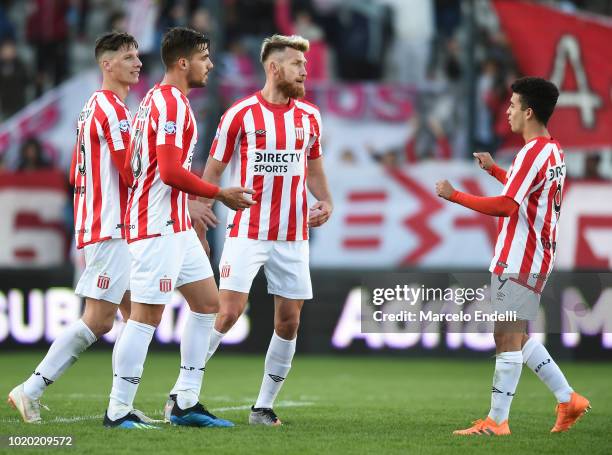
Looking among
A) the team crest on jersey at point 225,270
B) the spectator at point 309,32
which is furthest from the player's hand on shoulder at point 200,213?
the spectator at point 309,32

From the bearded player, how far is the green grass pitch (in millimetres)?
595

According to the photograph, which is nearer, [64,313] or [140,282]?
[140,282]

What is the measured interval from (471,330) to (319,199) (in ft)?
18.4

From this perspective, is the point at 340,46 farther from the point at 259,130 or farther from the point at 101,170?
the point at 101,170

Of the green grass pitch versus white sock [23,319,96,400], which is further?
white sock [23,319,96,400]

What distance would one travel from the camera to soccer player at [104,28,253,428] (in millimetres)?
6953

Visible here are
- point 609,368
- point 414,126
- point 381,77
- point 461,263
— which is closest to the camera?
point 609,368

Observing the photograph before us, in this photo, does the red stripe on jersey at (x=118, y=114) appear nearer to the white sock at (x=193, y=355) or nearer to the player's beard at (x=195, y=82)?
the player's beard at (x=195, y=82)

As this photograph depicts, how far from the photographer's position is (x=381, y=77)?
1739 cm

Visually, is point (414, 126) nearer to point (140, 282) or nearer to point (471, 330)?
point (471, 330)

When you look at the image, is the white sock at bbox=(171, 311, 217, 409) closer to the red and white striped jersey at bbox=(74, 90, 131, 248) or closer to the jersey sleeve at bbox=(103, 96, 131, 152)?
the red and white striped jersey at bbox=(74, 90, 131, 248)

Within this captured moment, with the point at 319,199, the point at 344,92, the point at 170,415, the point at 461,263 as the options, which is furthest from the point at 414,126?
the point at 170,415

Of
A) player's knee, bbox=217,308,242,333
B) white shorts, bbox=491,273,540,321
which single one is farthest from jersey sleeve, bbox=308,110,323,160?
white shorts, bbox=491,273,540,321

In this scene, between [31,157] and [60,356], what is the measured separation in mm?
8215
